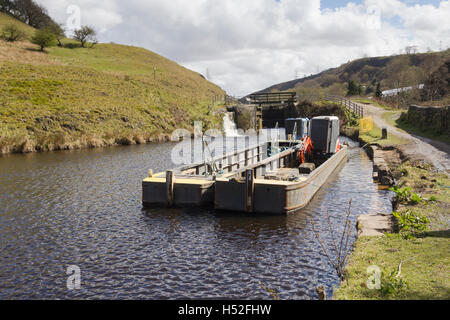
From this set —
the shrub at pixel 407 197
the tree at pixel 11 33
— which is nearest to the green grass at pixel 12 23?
the tree at pixel 11 33

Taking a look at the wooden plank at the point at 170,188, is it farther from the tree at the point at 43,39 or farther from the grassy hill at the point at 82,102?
the tree at the point at 43,39

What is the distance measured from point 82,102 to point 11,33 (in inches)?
1691

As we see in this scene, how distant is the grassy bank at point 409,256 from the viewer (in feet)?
24.8

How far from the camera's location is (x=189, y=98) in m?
73.3

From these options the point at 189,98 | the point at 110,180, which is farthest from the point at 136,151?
the point at 189,98

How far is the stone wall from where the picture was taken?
30.7m

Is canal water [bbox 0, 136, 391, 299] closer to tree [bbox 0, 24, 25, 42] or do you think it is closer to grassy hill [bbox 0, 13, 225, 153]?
grassy hill [bbox 0, 13, 225, 153]

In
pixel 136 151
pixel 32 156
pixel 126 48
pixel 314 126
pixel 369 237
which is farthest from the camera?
pixel 126 48

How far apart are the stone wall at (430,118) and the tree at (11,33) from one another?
3078 inches

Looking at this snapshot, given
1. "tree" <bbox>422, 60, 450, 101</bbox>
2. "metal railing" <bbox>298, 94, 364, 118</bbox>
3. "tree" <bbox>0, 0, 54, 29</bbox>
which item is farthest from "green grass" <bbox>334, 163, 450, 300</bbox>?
"tree" <bbox>0, 0, 54, 29</bbox>

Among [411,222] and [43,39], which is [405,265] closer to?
[411,222]

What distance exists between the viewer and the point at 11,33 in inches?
3049
